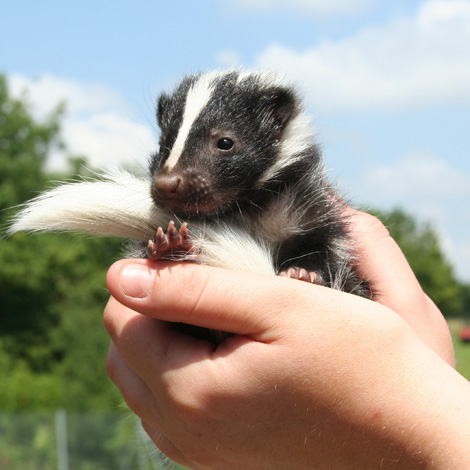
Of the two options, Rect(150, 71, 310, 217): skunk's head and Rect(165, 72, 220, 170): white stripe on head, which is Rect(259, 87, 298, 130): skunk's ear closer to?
Rect(150, 71, 310, 217): skunk's head

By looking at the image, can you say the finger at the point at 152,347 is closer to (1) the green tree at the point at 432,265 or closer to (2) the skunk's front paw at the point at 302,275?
(2) the skunk's front paw at the point at 302,275

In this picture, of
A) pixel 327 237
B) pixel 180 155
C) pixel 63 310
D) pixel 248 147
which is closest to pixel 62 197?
pixel 180 155

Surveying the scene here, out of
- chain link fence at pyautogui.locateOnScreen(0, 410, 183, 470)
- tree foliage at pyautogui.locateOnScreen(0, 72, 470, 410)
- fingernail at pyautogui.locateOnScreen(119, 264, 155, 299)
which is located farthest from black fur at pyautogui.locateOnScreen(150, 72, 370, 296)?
tree foliage at pyautogui.locateOnScreen(0, 72, 470, 410)

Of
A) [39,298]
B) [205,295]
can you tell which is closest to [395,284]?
[205,295]

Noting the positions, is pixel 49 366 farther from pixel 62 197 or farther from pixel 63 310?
pixel 62 197

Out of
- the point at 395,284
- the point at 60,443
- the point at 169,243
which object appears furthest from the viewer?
the point at 60,443

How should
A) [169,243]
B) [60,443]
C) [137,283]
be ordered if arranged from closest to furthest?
1. [137,283]
2. [169,243]
3. [60,443]

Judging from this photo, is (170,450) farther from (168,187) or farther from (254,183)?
(254,183)
